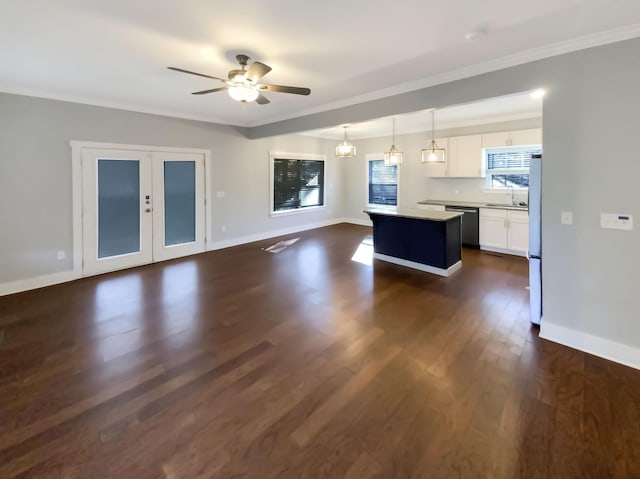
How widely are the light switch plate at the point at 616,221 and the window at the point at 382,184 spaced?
6171 mm

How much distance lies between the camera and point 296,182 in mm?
8586

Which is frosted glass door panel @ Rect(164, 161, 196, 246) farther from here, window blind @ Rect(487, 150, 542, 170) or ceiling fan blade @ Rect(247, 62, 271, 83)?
window blind @ Rect(487, 150, 542, 170)

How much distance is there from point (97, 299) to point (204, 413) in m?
Result: 2.96

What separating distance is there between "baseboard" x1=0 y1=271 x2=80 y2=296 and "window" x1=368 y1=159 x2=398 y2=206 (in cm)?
727

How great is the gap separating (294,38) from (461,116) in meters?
4.80

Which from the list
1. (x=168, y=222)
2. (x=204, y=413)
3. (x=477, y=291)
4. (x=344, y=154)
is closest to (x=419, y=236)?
(x=477, y=291)

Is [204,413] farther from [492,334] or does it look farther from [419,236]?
[419,236]

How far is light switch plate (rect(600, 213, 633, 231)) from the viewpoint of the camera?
2.62 meters

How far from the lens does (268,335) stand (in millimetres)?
3203

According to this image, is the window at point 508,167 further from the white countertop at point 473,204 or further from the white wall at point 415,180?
the white countertop at point 473,204

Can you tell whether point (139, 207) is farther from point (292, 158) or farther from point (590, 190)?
point (590, 190)

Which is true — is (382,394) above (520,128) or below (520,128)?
below

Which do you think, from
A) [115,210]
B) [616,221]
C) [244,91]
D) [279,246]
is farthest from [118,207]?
[616,221]

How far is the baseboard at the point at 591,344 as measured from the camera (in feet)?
8.78
